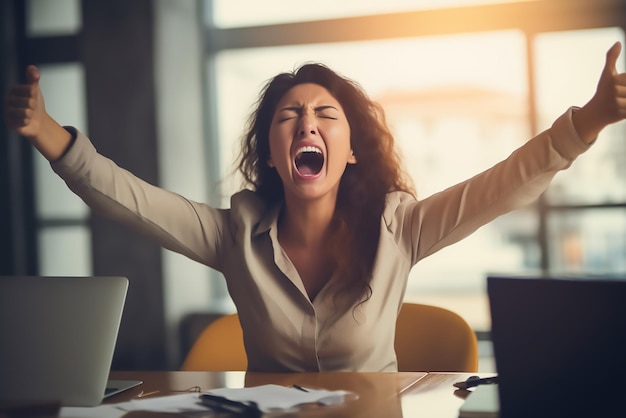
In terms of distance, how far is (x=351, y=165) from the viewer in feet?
6.47

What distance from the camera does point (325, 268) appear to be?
5.82 feet

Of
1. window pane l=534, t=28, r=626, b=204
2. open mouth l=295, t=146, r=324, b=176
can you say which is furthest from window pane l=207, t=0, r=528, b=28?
open mouth l=295, t=146, r=324, b=176

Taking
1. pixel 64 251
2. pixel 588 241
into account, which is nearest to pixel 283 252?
pixel 588 241

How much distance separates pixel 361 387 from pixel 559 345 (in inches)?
19.7

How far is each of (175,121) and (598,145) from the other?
2197 millimetres

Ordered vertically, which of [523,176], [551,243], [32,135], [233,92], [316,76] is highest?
[233,92]

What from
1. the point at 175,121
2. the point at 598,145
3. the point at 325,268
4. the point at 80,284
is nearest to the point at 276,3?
the point at 175,121

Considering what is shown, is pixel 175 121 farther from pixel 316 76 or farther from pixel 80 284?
pixel 80 284

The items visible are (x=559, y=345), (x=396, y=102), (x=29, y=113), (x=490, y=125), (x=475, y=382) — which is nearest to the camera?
(x=559, y=345)

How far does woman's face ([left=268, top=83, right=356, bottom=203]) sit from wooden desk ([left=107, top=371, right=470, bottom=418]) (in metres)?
0.49

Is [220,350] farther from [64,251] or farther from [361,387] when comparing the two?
[64,251]

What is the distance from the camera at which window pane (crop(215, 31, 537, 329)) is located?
12.2 feet

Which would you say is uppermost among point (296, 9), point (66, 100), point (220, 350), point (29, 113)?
point (296, 9)

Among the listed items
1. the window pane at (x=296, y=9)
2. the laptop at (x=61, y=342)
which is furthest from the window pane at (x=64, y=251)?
the laptop at (x=61, y=342)
